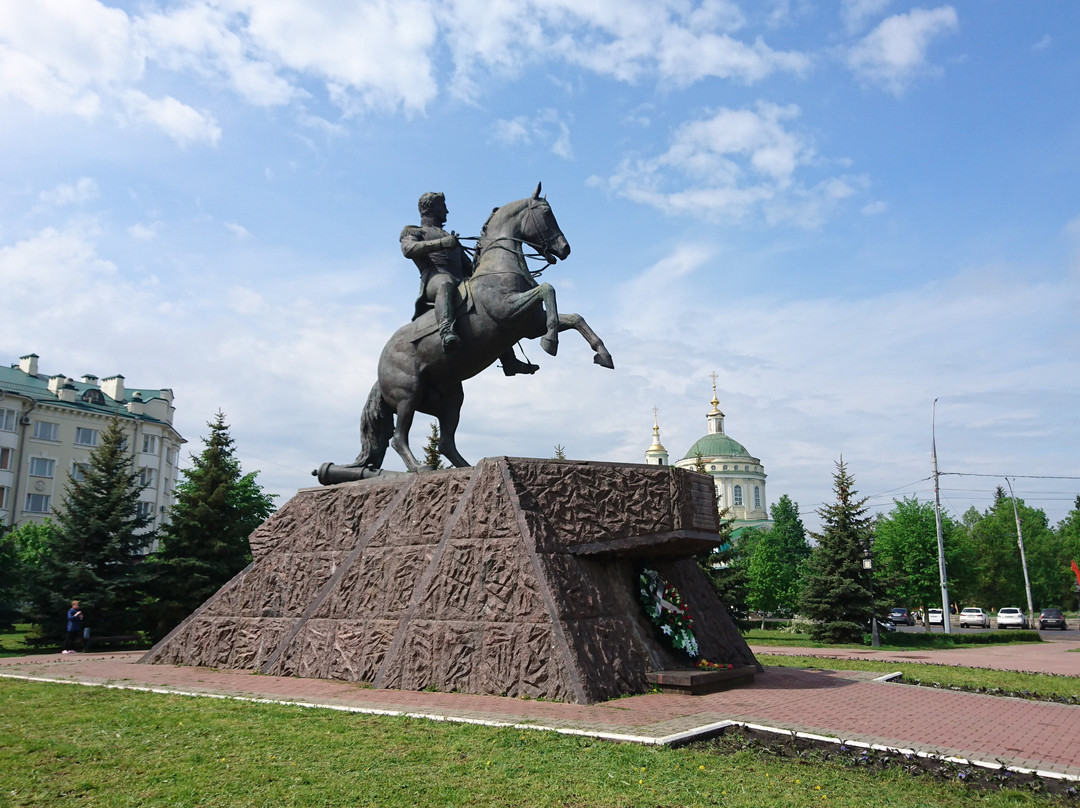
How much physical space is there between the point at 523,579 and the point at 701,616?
10.1 feet

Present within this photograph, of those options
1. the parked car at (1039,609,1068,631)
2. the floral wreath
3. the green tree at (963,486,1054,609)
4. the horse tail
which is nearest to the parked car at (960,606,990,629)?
the parked car at (1039,609,1068,631)

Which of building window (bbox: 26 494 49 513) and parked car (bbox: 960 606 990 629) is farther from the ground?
building window (bbox: 26 494 49 513)

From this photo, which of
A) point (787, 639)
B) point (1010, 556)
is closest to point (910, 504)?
point (787, 639)

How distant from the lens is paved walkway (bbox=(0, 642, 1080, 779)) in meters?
6.28

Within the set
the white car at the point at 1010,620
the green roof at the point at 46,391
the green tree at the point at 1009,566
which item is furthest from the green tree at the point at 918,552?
the green roof at the point at 46,391

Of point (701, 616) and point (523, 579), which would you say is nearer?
point (523, 579)

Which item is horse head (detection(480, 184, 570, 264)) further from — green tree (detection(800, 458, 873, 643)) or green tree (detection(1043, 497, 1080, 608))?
green tree (detection(1043, 497, 1080, 608))

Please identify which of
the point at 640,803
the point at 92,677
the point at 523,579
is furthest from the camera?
the point at 92,677

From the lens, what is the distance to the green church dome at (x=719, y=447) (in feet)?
282

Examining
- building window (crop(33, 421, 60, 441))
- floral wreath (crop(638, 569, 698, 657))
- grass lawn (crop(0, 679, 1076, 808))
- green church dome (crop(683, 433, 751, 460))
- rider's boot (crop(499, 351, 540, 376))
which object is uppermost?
green church dome (crop(683, 433, 751, 460))

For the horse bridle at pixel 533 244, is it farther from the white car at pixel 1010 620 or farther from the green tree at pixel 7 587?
the white car at pixel 1010 620

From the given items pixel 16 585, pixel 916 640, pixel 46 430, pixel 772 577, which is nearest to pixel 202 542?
pixel 16 585

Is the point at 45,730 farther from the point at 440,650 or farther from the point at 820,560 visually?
the point at 820,560

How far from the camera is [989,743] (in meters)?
6.61
